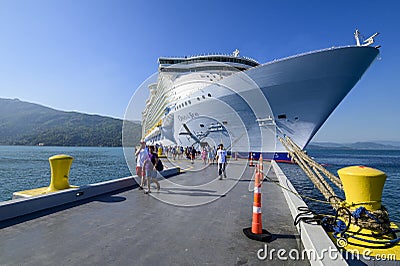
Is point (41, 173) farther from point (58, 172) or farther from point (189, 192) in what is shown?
point (189, 192)

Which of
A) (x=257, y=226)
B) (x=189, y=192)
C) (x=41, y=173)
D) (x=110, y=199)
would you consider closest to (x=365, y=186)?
(x=257, y=226)

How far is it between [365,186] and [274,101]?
544 inches

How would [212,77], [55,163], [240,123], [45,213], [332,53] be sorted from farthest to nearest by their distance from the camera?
[212,77] < [240,123] < [332,53] < [55,163] < [45,213]

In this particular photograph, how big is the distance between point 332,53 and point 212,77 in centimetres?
1316

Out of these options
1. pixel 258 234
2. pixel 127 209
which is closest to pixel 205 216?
pixel 258 234

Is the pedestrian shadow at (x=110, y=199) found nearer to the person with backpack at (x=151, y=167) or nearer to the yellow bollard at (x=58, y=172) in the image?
the person with backpack at (x=151, y=167)

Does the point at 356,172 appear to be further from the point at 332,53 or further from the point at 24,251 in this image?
the point at 332,53

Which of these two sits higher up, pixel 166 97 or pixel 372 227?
pixel 166 97

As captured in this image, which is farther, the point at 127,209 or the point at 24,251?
the point at 127,209

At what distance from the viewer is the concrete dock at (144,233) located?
271 centimetres

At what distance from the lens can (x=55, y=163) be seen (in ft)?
18.4

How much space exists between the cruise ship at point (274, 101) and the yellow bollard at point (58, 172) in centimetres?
1318

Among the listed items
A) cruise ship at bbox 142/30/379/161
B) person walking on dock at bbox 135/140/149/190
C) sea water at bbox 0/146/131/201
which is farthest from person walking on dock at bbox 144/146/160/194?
cruise ship at bbox 142/30/379/161

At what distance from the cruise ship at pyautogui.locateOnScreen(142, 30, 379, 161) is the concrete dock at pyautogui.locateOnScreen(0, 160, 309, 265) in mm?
11374
